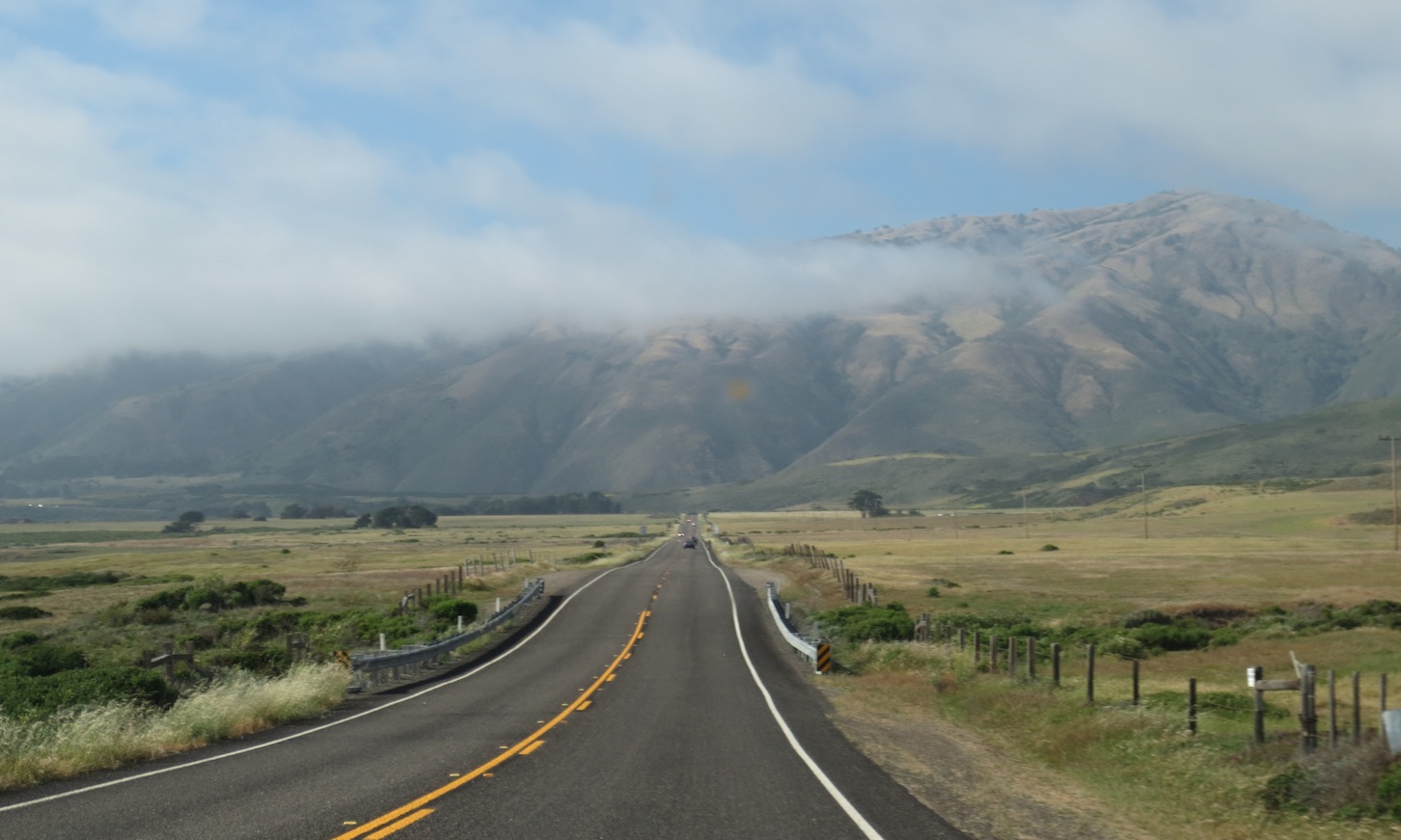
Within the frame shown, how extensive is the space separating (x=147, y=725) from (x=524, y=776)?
7.60 m

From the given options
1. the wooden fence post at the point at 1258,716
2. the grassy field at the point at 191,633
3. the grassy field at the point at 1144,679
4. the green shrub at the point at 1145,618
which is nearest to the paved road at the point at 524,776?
the grassy field at the point at 191,633

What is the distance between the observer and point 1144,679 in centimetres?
3111

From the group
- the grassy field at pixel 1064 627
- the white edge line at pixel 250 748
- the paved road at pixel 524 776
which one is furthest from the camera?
the grassy field at pixel 1064 627

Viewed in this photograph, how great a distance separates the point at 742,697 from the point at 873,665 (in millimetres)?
8515

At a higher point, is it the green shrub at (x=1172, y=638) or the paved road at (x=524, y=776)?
the paved road at (x=524, y=776)

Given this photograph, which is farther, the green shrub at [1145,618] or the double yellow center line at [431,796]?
the green shrub at [1145,618]

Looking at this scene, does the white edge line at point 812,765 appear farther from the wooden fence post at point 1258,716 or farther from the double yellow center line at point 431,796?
the wooden fence post at point 1258,716

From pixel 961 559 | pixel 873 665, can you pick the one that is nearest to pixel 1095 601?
pixel 873 665

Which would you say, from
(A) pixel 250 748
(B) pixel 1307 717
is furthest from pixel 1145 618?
(A) pixel 250 748

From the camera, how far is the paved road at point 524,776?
12086 millimetres

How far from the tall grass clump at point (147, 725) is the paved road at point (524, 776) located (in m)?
0.56

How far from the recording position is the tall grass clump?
15.4 metres

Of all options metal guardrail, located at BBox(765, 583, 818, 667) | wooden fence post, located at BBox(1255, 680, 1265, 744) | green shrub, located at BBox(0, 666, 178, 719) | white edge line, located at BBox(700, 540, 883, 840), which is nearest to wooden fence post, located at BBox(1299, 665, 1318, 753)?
wooden fence post, located at BBox(1255, 680, 1265, 744)

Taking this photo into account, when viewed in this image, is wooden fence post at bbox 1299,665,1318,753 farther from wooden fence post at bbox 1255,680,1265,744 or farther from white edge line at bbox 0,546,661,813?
white edge line at bbox 0,546,661,813
